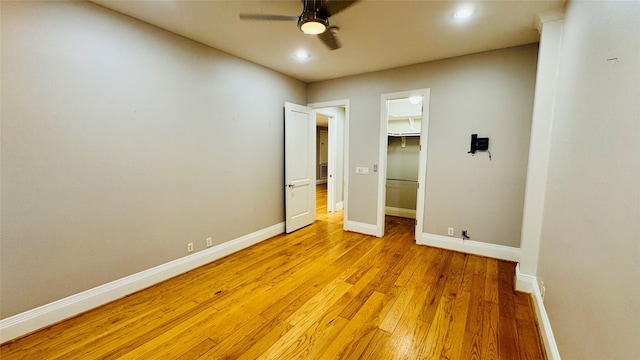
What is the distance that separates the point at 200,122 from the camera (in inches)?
121

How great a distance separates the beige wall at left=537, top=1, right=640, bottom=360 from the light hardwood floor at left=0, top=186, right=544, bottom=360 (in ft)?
1.81

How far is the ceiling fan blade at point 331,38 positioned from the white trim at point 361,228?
2.77 metres

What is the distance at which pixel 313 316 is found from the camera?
2.20 meters

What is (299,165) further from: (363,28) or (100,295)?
(100,295)

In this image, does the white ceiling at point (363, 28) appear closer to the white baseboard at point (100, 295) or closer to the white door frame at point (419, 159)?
the white door frame at point (419, 159)

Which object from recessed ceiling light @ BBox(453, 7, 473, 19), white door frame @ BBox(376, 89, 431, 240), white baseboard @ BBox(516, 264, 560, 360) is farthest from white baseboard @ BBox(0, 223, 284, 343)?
recessed ceiling light @ BBox(453, 7, 473, 19)

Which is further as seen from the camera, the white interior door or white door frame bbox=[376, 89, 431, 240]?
the white interior door

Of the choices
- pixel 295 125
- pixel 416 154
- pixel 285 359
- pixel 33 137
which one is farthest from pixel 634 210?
pixel 416 154

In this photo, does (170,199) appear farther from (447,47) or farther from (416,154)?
(416,154)

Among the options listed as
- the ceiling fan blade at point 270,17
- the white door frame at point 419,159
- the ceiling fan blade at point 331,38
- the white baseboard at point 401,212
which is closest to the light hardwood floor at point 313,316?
the white door frame at point 419,159

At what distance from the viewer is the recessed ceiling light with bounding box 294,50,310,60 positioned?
3.32m

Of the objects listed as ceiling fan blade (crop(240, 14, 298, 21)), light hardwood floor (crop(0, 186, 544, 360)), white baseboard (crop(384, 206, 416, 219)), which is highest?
ceiling fan blade (crop(240, 14, 298, 21))

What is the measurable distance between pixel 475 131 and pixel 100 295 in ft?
14.9

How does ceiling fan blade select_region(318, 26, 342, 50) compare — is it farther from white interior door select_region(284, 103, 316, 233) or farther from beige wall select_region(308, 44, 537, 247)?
white interior door select_region(284, 103, 316, 233)
